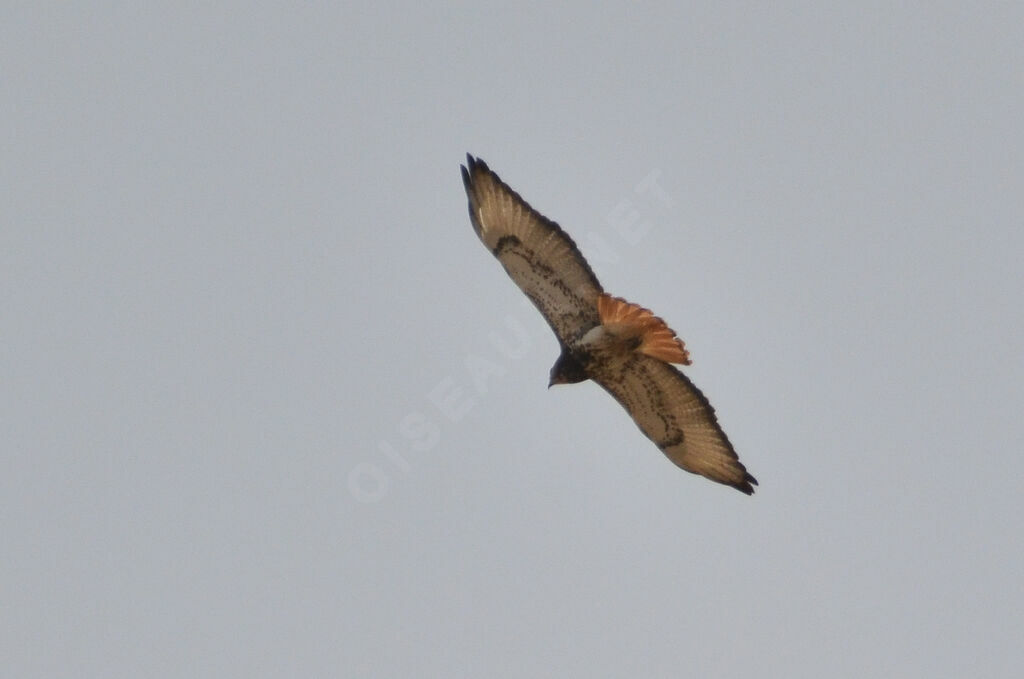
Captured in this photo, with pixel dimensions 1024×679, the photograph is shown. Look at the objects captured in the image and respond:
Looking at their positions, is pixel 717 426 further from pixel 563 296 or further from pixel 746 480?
pixel 563 296

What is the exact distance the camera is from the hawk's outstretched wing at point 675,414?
13023 millimetres

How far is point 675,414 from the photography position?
13.3 metres

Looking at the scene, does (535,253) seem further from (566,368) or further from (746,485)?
(746,485)

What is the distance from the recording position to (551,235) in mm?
12844

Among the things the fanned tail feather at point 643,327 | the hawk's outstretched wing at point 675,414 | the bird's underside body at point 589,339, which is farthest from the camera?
the hawk's outstretched wing at point 675,414

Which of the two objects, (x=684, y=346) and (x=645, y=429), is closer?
(x=684, y=346)

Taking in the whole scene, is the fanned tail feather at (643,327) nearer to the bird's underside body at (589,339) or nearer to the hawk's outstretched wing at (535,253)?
the bird's underside body at (589,339)

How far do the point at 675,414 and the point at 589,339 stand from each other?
1110 millimetres

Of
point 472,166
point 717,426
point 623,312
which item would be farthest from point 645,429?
point 472,166

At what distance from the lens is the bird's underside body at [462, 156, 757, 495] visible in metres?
12.8

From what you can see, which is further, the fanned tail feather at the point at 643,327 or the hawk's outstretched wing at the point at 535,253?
the hawk's outstretched wing at the point at 535,253

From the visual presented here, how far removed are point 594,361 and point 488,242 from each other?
134 cm

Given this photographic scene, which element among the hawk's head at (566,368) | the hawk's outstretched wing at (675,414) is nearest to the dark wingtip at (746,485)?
the hawk's outstretched wing at (675,414)

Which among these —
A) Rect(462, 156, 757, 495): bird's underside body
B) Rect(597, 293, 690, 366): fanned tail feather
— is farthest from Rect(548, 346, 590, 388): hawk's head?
Rect(597, 293, 690, 366): fanned tail feather
